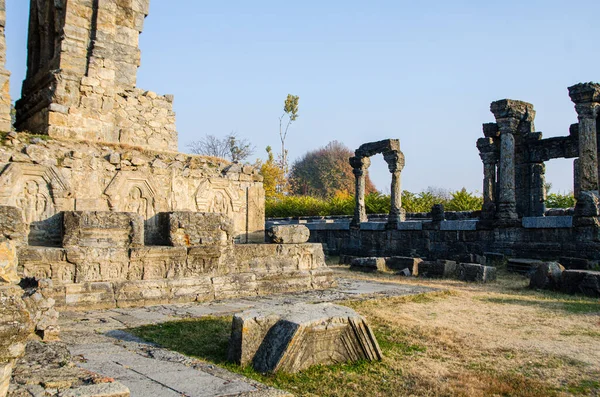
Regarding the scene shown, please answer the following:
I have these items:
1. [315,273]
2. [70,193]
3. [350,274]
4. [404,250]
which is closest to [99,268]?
[70,193]

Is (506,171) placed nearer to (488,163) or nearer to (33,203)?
(488,163)

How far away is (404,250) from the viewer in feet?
59.2

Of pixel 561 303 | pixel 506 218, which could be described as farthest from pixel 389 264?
pixel 561 303

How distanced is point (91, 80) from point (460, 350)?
9507 mm

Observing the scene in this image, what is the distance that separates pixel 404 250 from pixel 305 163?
4427cm

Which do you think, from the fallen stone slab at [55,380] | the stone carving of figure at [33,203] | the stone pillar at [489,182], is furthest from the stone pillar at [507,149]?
the fallen stone slab at [55,380]

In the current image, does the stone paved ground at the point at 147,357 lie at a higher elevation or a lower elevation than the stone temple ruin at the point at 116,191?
lower

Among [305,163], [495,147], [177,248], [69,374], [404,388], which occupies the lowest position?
[404,388]

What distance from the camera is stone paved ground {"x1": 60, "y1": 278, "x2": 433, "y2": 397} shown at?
362 centimetres

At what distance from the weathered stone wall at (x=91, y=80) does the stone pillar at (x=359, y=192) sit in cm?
A: 940

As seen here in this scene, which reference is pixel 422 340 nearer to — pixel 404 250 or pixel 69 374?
pixel 69 374

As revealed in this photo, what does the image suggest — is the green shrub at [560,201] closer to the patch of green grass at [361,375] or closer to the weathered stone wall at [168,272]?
the weathered stone wall at [168,272]

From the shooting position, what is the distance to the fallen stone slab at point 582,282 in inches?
359

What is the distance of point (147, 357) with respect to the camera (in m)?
4.51
